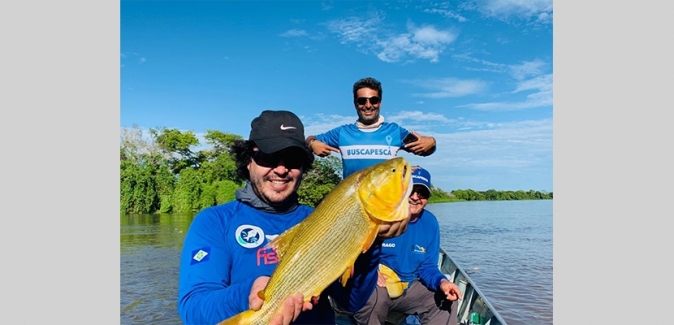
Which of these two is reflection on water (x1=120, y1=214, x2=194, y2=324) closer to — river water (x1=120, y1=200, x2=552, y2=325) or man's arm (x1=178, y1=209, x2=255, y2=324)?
river water (x1=120, y1=200, x2=552, y2=325)

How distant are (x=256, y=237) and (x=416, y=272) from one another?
7.03 ft

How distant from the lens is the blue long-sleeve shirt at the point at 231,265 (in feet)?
7.04

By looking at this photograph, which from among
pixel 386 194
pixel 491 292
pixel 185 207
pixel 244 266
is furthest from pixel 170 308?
pixel 185 207

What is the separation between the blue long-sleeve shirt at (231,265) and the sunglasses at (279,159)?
33 cm

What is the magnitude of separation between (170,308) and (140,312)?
31.7 inches

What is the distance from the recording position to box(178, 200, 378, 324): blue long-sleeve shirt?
7.04 ft

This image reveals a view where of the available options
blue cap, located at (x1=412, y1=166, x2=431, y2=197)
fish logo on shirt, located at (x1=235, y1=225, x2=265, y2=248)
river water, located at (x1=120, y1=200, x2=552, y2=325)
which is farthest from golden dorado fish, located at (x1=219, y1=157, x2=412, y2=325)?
river water, located at (x1=120, y1=200, x2=552, y2=325)

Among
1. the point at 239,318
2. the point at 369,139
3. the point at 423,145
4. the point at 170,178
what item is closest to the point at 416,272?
the point at 423,145

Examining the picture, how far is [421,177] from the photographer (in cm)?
413

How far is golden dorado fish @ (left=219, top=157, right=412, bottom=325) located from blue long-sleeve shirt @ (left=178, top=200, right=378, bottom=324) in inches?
7.3

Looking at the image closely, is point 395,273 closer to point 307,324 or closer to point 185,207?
point 307,324

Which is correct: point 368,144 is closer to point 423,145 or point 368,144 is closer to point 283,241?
point 423,145

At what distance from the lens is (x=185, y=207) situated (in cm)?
3769

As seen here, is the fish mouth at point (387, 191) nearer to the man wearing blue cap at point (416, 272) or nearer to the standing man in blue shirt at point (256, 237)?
the standing man in blue shirt at point (256, 237)
